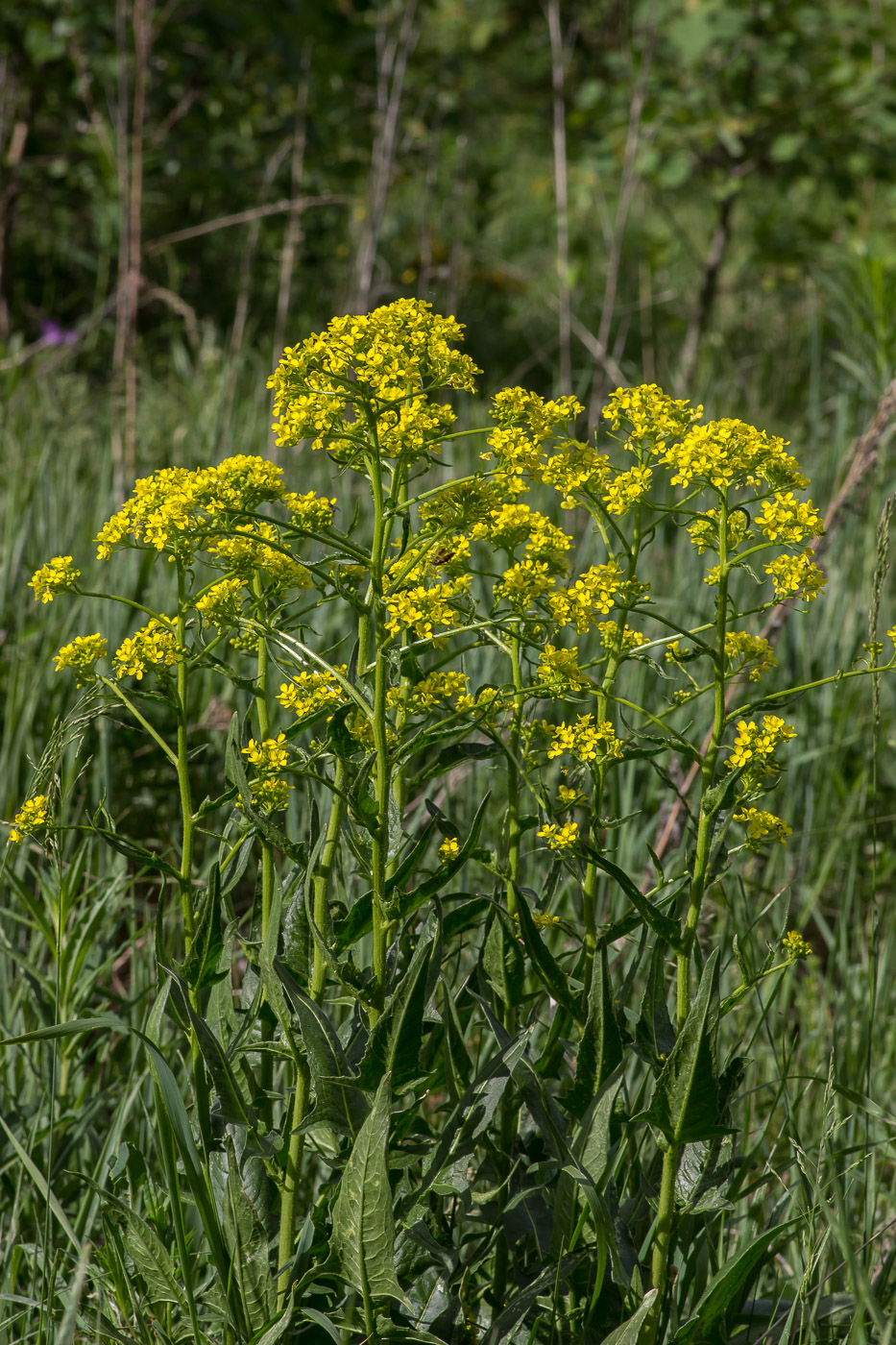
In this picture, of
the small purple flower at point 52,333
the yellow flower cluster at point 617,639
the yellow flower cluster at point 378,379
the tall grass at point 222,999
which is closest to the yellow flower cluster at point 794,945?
the tall grass at point 222,999

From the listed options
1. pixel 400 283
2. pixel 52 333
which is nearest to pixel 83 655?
pixel 52 333

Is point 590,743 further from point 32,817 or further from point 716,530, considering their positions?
point 32,817

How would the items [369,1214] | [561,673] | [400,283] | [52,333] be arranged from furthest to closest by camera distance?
1. [400,283]
2. [52,333]
3. [561,673]
4. [369,1214]

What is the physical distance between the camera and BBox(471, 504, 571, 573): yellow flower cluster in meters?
0.98

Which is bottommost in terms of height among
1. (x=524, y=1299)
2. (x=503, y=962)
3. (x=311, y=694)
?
(x=524, y=1299)

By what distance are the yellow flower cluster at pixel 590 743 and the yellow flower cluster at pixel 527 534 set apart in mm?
139

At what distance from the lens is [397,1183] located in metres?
0.96

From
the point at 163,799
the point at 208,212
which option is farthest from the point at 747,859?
the point at 208,212

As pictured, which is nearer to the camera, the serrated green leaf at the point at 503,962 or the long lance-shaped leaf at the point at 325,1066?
the long lance-shaped leaf at the point at 325,1066

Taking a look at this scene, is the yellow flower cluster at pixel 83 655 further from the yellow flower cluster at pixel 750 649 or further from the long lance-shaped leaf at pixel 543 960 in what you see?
the yellow flower cluster at pixel 750 649

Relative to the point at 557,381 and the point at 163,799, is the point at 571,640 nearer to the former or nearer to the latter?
the point at 163,799

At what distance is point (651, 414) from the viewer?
3.36 feet

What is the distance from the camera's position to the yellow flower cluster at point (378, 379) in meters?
0.93

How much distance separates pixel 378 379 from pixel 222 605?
23 cm
